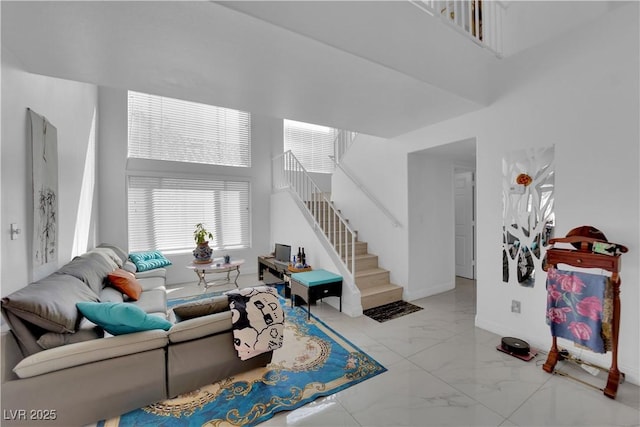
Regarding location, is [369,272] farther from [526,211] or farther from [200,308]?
[200,308]

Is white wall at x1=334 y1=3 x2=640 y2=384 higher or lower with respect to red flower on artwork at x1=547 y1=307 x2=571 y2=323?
higher

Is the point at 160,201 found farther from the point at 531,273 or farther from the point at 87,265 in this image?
the point at 531,273

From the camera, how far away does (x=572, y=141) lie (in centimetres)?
243

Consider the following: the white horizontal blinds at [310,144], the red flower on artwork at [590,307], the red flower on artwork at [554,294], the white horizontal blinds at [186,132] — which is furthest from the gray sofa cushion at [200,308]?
the white horizontal blinds at [310,144]

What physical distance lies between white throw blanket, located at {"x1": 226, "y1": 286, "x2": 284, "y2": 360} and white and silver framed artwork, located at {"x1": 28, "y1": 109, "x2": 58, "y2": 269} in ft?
5.64

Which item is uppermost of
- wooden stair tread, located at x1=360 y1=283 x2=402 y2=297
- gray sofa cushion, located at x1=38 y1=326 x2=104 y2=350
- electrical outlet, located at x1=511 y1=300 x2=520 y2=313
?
gray sofa cushion, located at x1=38 y1=326 x2=104 y2=350

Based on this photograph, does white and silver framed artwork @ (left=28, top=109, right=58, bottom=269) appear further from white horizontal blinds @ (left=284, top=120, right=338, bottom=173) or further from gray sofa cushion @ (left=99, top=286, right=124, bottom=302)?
white horizontal blinds @ (left=284, top=120, right=338, bottom=173)

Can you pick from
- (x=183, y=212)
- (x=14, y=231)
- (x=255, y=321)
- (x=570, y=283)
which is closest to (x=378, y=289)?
(x=570, y=283)

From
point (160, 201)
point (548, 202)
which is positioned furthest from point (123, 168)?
point (548, 202)


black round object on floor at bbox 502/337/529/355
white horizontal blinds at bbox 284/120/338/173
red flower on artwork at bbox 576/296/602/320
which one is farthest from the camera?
white horizontal blinds at bbox 284/120/338/173

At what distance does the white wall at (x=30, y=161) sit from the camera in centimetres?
186

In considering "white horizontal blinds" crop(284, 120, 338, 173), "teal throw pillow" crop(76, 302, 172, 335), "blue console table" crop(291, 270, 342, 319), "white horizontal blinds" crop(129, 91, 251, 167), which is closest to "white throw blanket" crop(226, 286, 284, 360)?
"teal throw pillow" crop(76, 302, 172, 335)

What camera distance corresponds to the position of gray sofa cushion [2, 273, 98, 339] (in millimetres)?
1569

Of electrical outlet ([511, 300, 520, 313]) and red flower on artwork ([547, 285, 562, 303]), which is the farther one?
electrical outlet ([511, 300, 520, 313])
